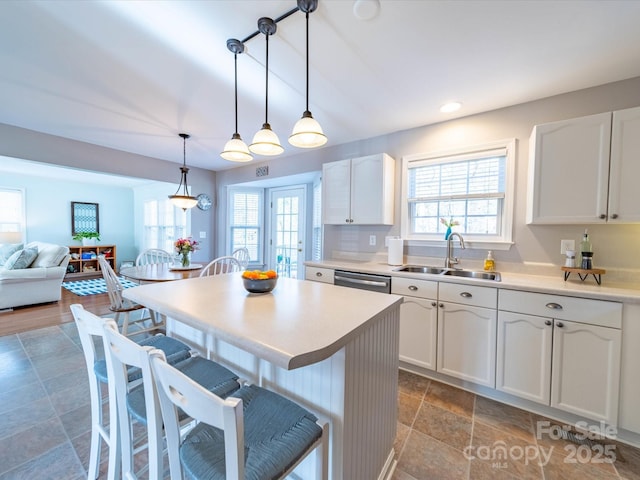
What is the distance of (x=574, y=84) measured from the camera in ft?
6.54

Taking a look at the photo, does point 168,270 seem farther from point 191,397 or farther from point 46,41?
point 191,397

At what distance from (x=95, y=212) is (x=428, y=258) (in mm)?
8101

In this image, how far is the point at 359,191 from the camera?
2939mm

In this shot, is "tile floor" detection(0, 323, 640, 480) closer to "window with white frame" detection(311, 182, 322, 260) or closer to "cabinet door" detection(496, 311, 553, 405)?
"cabinet door" detection(496, 311, 553, 405)

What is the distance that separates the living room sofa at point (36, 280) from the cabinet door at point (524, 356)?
6031mm

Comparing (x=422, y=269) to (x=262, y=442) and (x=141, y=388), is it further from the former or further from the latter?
(x=141, y=388)

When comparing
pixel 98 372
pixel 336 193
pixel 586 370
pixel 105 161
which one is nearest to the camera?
pixel 98 372

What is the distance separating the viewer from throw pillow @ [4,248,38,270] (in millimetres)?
4084

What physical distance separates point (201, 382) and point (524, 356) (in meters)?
2.08


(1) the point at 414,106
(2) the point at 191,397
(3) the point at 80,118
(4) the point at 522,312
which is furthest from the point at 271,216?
(2) the point at 191,397

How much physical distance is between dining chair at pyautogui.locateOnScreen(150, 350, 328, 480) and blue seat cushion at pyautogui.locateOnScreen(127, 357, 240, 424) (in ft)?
0.26

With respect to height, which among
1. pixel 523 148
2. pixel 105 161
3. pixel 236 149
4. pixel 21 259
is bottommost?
pixel 21 259

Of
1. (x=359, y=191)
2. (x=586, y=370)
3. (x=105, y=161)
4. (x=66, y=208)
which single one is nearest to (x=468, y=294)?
(x=586, y=370)

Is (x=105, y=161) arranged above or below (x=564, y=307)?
above
